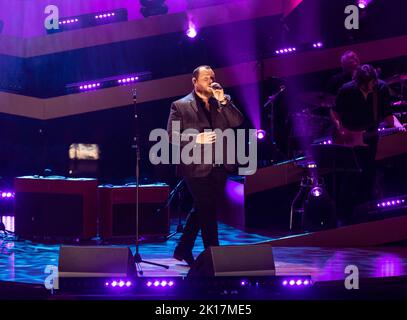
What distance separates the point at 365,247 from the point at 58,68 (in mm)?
6066

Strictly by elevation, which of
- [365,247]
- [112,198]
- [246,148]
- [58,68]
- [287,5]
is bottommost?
[365,247]

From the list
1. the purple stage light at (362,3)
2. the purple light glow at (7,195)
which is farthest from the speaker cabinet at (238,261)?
the purple stage light at (362,3)

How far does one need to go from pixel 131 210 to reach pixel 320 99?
10.2 ft

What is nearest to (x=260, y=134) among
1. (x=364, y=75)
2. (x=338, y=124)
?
(x=338, y=124)

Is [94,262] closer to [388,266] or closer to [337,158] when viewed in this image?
[388,266]

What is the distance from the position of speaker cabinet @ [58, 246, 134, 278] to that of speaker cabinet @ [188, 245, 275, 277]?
1.96 feet

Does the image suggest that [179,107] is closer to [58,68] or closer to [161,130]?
[161,130]

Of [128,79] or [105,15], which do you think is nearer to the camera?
[128,79]

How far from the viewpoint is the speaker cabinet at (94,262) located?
5477 mm

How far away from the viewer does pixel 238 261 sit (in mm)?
5531

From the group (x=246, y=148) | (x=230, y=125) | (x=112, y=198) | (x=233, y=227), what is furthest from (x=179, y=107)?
(x=246, y=148)

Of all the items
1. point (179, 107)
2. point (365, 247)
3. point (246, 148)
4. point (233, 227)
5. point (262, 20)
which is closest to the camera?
point (179, 107)

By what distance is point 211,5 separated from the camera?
1233 centimetres

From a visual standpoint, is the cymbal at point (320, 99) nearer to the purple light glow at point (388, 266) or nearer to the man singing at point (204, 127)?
the purple light glow at point (388, 266)
